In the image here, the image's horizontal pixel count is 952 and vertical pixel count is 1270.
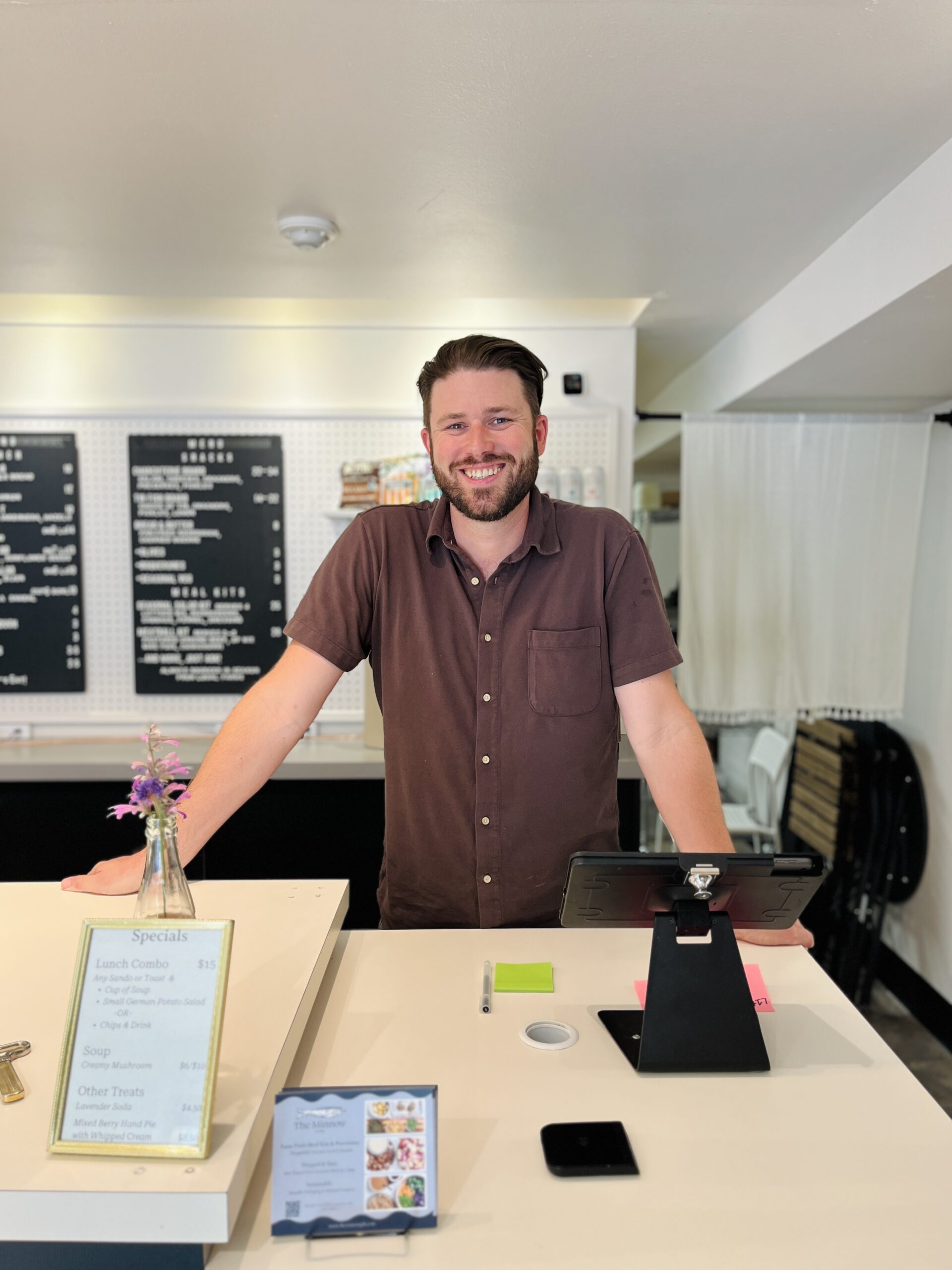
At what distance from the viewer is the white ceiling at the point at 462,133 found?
1527mm

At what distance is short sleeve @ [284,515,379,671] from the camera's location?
5.50 ft

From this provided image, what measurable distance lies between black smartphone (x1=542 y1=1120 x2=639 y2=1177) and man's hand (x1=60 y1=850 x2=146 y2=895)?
80 cm

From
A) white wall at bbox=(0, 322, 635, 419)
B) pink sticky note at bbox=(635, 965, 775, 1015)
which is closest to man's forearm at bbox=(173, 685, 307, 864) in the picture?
pink sticky note at bbox=(635, 965, 775, 1015)

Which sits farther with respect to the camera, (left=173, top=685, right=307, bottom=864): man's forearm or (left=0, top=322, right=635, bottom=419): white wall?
(left=0, top=322, right=635, bottom=419): white wall

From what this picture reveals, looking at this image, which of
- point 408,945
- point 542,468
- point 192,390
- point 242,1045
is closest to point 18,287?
point 192,390

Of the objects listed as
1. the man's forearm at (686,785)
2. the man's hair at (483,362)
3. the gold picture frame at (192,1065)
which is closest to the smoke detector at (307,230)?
the man's hair at (483,362)

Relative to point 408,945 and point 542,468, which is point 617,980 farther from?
point 542,468

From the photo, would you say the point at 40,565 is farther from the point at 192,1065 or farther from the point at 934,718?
the point at 934,718

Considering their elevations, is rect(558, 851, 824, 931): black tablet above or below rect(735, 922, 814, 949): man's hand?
above

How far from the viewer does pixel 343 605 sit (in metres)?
1.70

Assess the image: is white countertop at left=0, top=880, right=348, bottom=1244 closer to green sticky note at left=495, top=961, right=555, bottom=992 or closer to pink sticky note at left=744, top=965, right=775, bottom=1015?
green sticky note at left=495, top=961, right=555, bottom=992

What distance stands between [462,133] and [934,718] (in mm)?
2838

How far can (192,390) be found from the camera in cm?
357

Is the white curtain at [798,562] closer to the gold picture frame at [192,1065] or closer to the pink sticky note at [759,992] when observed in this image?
the pink sticky note at [759,992]
